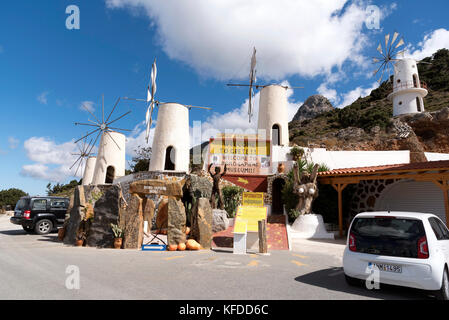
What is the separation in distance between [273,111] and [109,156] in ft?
47.8

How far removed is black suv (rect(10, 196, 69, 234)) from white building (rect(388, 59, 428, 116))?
3657 centimetres

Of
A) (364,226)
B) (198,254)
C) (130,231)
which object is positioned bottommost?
(198,254)

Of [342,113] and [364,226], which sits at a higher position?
[342,113]

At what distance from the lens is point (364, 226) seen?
4746mm

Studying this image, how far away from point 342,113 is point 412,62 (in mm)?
10747

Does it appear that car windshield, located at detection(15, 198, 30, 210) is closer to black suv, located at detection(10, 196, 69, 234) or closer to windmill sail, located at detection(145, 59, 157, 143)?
black suv, located at detection(10, 196, 69, 234)

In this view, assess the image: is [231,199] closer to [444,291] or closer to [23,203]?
[23,203]

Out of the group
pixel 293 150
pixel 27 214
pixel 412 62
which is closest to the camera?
pixel 27 214

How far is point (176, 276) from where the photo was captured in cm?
534

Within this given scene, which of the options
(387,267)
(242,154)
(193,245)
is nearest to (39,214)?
(193,245)
